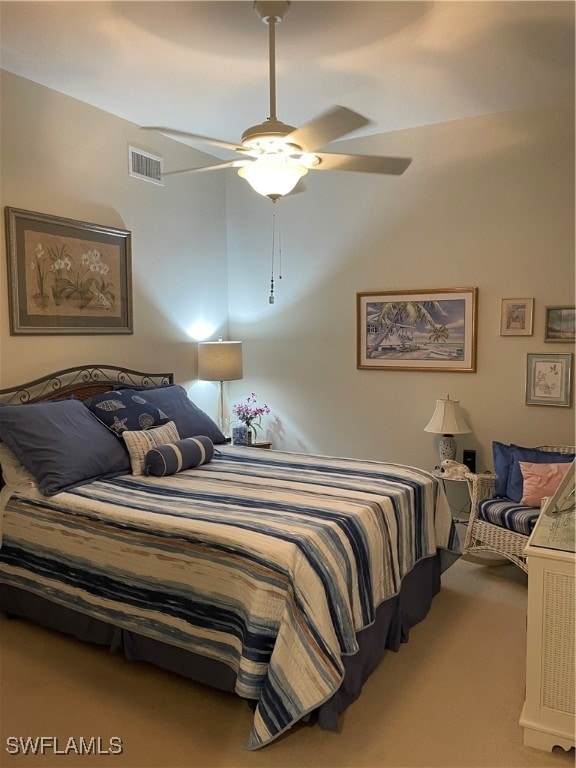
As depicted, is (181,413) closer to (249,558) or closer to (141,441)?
(141,441)

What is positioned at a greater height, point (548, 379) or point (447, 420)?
point (548, 379)

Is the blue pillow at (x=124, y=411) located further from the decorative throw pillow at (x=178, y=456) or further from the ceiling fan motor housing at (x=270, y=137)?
the ceiling fan motor housing at (x=270, y=137)

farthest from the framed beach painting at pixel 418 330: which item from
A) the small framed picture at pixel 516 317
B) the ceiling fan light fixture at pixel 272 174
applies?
the ceiling fan light fixture at pixel 272 174

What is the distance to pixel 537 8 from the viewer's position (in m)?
2.64

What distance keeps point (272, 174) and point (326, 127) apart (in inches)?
15.4

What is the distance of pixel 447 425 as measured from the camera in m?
4.05

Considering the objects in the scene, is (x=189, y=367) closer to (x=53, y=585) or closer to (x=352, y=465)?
(x=352, y=465)

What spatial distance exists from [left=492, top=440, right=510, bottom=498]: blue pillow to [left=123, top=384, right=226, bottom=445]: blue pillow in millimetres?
1827

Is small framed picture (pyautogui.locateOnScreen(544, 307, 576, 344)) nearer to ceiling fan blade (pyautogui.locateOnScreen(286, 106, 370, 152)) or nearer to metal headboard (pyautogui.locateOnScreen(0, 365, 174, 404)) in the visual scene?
ceiling fan blade (pyautogui.locateOnScreen(286, 106, 370, 152))

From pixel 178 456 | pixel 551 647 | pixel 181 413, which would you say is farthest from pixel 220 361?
pixel 551 647

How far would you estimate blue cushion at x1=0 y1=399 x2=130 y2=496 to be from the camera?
2.95m

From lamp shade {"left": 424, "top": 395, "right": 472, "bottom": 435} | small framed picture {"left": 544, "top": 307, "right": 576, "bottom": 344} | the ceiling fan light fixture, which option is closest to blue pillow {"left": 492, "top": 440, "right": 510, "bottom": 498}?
lamp shade {"left": 424, "top": 395, "right": 472, "bottom": 435}

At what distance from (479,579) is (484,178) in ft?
8.74

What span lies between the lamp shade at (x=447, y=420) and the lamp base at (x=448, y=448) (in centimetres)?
8
